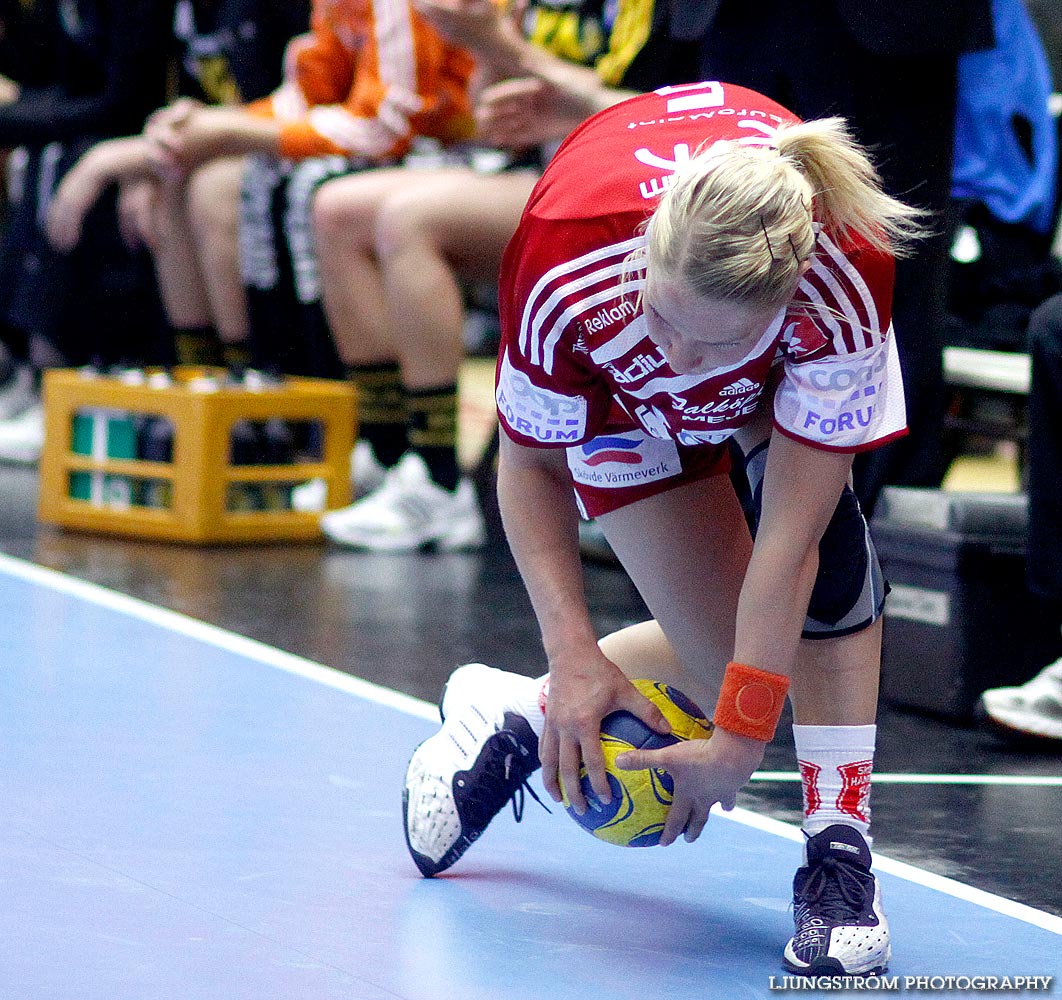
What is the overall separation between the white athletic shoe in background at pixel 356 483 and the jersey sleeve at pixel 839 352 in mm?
2905

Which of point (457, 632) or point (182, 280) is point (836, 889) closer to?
point (457, 632)

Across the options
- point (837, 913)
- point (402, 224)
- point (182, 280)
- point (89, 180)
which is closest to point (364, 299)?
point (402, 224)

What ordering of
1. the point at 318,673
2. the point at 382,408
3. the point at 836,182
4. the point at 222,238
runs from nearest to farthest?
the point at 836,182 → the point at 318,673 → the point at 382,408 → the point at 222,238

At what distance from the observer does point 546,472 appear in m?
1.95

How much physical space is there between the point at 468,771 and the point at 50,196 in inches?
173

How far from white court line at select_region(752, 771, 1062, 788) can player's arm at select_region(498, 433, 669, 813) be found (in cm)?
65

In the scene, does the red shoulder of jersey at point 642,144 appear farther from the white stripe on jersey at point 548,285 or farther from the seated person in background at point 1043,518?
the seated person in background at point 1043,518

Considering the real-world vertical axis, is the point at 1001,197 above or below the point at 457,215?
above

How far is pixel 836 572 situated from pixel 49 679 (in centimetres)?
146

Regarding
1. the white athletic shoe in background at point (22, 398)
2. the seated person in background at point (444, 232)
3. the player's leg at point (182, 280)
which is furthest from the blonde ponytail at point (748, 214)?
the white athletic shoe in background at point (22, 398)

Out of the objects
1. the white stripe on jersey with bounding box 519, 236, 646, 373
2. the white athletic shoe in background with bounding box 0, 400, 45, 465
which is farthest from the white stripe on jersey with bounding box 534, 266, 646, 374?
the white athletic shoe in background with bounding box 0, 400, 45, 465

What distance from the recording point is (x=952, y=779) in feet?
8.36

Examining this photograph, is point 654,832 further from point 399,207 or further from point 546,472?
point 399,207

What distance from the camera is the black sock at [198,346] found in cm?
534
